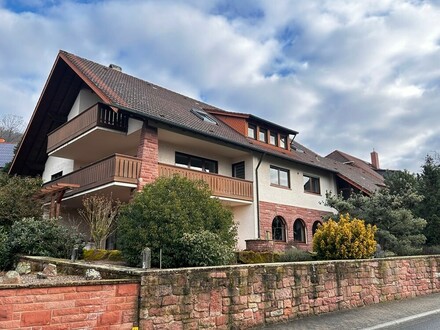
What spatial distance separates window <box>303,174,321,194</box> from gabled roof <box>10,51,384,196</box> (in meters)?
0.96

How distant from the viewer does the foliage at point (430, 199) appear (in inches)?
760

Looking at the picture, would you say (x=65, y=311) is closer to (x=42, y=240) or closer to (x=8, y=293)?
(x=8, y=293)

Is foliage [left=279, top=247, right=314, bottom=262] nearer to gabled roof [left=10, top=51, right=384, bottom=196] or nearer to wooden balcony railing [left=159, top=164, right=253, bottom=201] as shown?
wooden balcony railing [left=159, top=164, right=253, bottom=201]

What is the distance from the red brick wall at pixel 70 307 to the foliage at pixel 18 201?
11275 millimetres

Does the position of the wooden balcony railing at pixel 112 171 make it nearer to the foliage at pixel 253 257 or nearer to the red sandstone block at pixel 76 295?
the foliage at pixel 253 257

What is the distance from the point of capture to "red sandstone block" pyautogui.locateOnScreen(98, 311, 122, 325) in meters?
5.76

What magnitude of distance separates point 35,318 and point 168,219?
182 inches

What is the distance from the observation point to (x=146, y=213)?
382 inches

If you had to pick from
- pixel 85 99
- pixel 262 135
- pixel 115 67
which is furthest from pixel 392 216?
pixel 115 67

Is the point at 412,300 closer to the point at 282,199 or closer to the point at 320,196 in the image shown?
the point at 282,199

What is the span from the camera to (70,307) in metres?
5.52

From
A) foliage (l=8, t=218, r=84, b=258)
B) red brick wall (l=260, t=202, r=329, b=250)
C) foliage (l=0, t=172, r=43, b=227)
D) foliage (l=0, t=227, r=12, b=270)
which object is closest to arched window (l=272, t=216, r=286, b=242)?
red brick wall (l=260, t=202, r=329, b=250)

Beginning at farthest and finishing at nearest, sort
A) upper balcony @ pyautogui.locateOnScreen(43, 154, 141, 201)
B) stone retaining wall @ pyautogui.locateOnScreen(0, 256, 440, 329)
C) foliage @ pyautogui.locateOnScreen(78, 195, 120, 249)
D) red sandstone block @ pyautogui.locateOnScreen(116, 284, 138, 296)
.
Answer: upper balcony @ pyautogui.locateOnScreen(43, 154, 141, 201)
foliage @ pyautogui.locateOnScreen(78, 195, 120, 249)
red sandstone block @ pyautogui.locateOnScreen(116, 284, 138, 296)
stone retaining wall @ pyautogui.locateOnScreen(0, 256, 440, 329)

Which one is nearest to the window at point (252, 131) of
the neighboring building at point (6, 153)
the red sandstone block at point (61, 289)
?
the red sandstone block at point (61, 289)
